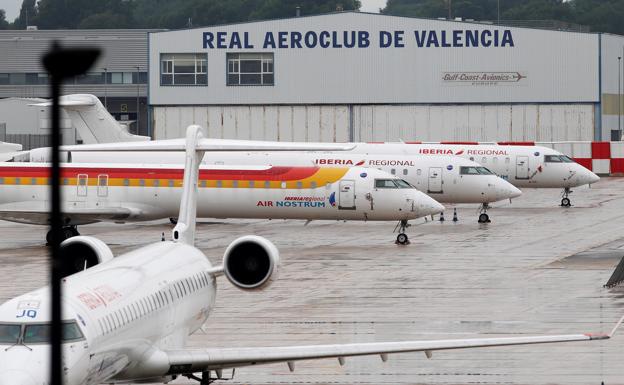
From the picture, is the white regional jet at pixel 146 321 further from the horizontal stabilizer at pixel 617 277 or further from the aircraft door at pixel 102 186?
the aircraft door at pixel 102 186

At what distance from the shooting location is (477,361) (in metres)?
17.8

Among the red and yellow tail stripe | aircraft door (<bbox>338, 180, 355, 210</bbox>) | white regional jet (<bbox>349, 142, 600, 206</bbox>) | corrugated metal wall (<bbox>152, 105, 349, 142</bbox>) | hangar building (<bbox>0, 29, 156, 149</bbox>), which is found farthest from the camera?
hangar building (<bbox>0, 29, 156, 149</bbox>)

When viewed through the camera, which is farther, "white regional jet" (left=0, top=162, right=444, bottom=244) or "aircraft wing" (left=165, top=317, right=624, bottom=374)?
"white regional jet" (left=0, top=162, right=444, bottom=244)

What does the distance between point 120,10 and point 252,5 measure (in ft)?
63.4

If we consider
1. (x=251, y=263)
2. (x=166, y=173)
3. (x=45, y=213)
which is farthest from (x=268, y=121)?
(x=251, y=263)

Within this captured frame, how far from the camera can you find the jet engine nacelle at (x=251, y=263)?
14.5m

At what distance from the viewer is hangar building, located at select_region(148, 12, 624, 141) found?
66812 mm

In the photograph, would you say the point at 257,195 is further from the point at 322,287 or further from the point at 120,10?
the point at 120,10

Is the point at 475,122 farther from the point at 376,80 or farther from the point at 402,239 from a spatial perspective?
the point at 402,239

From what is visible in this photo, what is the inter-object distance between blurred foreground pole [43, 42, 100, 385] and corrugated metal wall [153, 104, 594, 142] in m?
63.7

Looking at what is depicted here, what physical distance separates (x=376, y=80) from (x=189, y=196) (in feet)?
168

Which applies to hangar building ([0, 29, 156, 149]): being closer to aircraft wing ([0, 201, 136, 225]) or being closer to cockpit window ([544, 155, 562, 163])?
cockpit window ([544, 155, 562, 163])

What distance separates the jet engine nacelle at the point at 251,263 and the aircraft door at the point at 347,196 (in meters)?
19.3

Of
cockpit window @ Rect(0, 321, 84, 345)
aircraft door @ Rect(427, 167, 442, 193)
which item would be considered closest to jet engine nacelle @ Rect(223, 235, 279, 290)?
cockpit window @ Rect(0, 321, 84, 345)
